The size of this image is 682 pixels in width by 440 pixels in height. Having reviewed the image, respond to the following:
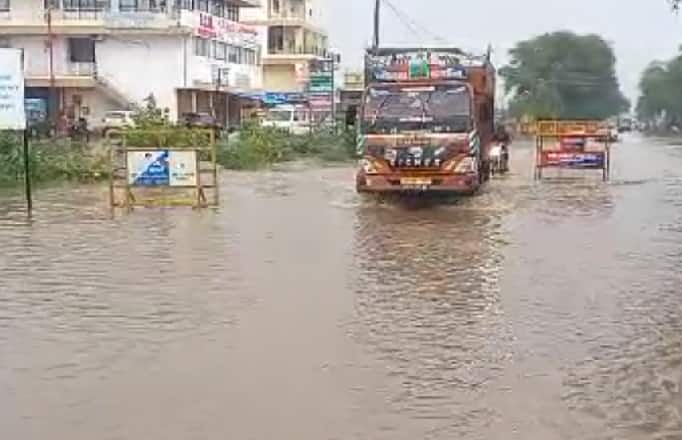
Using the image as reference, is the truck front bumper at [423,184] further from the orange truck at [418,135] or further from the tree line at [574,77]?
the tree line at [574,77]

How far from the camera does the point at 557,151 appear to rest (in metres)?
31.1

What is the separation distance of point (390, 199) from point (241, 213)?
12.3ft

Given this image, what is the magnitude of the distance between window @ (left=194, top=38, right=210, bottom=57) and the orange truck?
43.3m

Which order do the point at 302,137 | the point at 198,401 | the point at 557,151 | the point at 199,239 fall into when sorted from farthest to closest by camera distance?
1. the point at 302,137
2. the point at 557,151
3. the point at 199,239
4. the point at 198,401

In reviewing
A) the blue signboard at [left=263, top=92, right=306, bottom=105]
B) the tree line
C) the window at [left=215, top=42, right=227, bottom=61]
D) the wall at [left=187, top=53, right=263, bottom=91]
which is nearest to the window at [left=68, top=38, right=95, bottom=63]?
the wall at [left=187, top=53, right=263, bottom=91]

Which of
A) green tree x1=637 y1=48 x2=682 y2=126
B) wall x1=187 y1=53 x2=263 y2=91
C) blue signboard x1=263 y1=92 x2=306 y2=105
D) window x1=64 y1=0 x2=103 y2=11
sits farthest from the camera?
green tree x1=637 y1=48 x2=682 y2=126

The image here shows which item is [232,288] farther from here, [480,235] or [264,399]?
[480,235]

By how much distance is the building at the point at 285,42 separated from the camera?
93.9 m

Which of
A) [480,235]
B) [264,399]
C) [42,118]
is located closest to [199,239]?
[480,235]

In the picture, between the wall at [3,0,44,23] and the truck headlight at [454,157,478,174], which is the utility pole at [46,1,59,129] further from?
the truck headlight at [454,157,478,174]

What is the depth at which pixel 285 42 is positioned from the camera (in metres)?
97.6

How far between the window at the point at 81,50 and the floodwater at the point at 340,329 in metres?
46.0

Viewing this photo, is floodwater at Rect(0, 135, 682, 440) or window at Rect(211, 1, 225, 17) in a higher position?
window at Rect(211, 1, 225, 17)

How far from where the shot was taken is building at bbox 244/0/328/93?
93.9 m
